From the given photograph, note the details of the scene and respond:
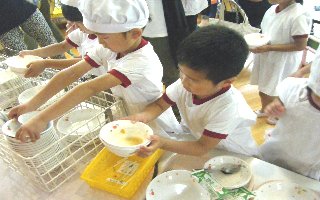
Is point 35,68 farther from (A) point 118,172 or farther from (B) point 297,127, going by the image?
(B) point 297,127

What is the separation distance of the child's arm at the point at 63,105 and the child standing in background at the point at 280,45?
1.36m

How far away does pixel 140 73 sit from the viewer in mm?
1029

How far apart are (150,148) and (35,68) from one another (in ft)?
2.40

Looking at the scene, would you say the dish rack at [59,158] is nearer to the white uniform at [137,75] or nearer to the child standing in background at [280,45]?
the white uniform at [137,75]

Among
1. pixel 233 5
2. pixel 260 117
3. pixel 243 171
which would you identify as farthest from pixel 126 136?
pixel 233 5

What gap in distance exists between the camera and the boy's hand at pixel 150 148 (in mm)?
799

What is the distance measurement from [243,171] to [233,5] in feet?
7.46

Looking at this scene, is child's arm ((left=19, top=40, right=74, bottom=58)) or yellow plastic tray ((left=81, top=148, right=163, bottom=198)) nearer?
yellow plastic tray ((left=81, top=148, right=163, bottom=198))

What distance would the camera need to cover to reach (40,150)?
814 mm

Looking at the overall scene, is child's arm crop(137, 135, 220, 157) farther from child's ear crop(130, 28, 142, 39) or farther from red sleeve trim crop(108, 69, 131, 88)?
child's ear crop(130, 28, 142, 39)

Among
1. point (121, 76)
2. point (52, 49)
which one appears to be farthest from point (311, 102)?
point (52, 49)

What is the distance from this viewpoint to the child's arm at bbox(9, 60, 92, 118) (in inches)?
38.1

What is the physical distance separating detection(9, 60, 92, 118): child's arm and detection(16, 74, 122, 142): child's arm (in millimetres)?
135

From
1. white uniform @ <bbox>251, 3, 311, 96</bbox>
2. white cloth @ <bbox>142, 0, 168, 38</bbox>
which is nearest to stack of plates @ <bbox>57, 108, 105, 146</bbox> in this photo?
white cloth @ <bbox>142, 0, 168, 38</bbox>
